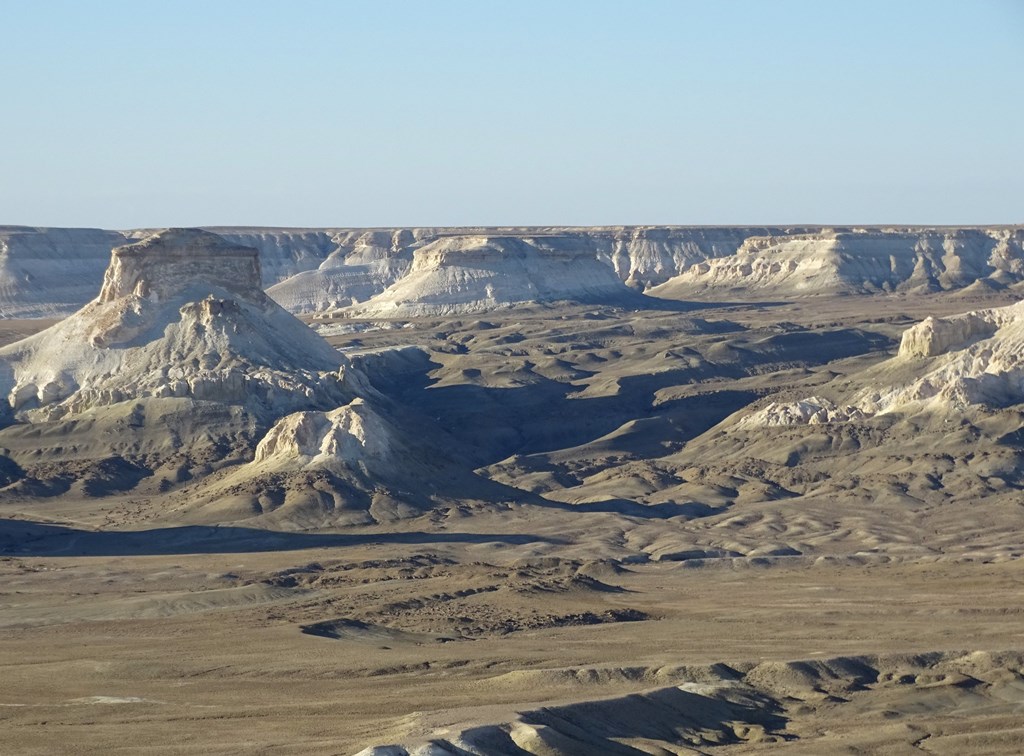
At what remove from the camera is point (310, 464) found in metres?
114

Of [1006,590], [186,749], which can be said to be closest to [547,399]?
[1006,590]

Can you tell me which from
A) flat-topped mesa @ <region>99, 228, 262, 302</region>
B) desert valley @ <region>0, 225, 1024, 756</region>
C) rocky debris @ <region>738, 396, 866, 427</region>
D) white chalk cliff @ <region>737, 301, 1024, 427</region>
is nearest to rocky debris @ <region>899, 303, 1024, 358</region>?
white chalk cliff @ <region>737, 301, 1024, 427</region>

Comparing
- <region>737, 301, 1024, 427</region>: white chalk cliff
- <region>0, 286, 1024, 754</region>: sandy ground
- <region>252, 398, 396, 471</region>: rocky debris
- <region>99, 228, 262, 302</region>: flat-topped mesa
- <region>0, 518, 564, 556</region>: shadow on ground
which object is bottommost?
<region>0, 518, 564, 556</region>: shadow on ground

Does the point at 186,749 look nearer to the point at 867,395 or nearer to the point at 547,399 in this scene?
the point at 867,395

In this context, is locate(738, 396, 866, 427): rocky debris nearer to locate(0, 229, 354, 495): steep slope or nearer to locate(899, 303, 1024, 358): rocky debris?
locate(899, 303, 1024, 358): rocky debris

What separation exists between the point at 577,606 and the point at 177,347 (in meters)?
58.3

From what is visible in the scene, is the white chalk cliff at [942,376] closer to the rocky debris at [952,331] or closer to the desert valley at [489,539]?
the rocky debris at [952,331]

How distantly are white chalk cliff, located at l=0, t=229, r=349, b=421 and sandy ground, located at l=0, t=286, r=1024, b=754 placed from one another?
1247 cm

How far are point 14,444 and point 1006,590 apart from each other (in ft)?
216

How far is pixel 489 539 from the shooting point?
10462 cm

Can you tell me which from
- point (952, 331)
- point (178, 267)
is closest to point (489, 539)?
point (952, 331)

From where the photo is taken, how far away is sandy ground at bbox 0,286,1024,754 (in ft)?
189

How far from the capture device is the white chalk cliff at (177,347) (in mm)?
130375

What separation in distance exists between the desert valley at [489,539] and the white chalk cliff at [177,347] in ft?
0.86
